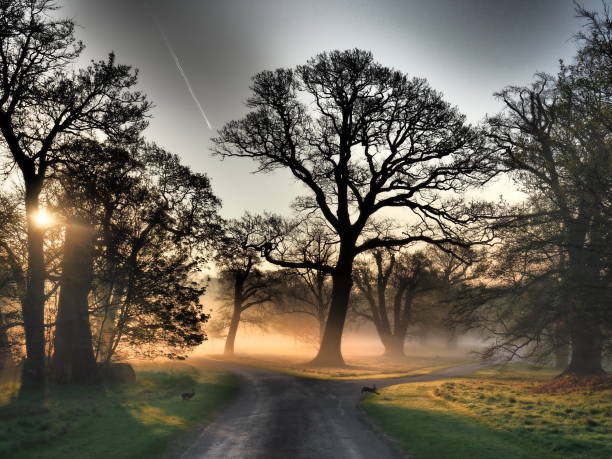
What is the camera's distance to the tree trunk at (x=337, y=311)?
33656mm

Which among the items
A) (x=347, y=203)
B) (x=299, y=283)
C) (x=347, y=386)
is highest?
(x=347, y=203)

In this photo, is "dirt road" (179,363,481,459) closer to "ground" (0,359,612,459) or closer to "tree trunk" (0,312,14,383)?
"ground" (0,359,612,459)

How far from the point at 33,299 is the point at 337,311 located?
65.2 ft

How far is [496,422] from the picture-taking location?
1462 cm

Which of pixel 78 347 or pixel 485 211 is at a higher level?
pixel 485 211

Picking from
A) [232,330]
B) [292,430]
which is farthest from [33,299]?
[232,330]

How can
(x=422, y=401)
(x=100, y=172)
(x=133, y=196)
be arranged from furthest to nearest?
1. (x=133, y=196)
2. (x=100, y=172)
3. (x=422, y=401)

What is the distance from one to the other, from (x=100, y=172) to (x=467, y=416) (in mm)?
18078

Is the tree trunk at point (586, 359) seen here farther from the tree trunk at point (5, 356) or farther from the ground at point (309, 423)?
the tree trunk at point (5, 356)

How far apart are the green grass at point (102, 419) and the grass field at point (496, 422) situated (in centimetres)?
666

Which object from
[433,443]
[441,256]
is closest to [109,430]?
[433,443]

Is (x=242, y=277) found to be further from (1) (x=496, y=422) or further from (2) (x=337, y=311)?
(1) (x=496, y=422)

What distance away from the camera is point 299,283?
56875 mm

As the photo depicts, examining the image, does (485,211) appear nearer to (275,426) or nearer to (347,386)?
(347,386)
